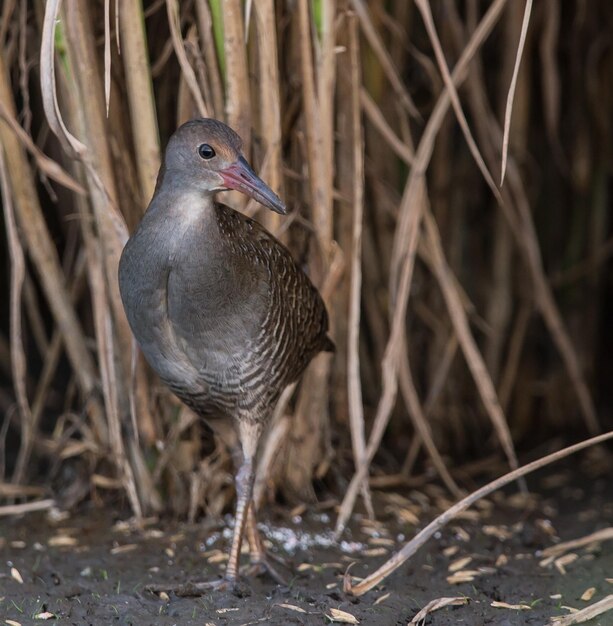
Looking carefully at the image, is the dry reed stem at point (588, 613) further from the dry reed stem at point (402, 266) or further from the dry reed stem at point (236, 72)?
the dry reed stem at point (236, 72)

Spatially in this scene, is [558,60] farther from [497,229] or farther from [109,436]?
[109,436]

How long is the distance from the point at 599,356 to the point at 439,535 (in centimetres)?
193

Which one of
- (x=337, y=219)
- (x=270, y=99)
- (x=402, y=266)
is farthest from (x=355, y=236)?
(x=270, y=99)

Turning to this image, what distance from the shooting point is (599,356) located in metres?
5.41

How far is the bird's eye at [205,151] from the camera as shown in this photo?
2824mm

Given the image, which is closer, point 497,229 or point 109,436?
point 109,436

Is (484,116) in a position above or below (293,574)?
above

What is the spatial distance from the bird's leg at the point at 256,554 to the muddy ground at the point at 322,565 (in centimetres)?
7

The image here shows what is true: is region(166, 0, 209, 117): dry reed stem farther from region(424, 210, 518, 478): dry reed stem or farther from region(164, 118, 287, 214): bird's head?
region(424, 210, 518, 478): dry reed stem

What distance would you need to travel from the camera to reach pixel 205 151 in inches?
111

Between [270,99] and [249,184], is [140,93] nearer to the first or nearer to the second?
[270,99]

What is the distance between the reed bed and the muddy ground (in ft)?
0.50

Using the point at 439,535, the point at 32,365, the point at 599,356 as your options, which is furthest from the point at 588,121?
the point at 32,365

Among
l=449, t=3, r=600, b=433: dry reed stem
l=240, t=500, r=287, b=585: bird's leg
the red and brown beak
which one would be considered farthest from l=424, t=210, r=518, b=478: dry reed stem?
the red and brown beak
